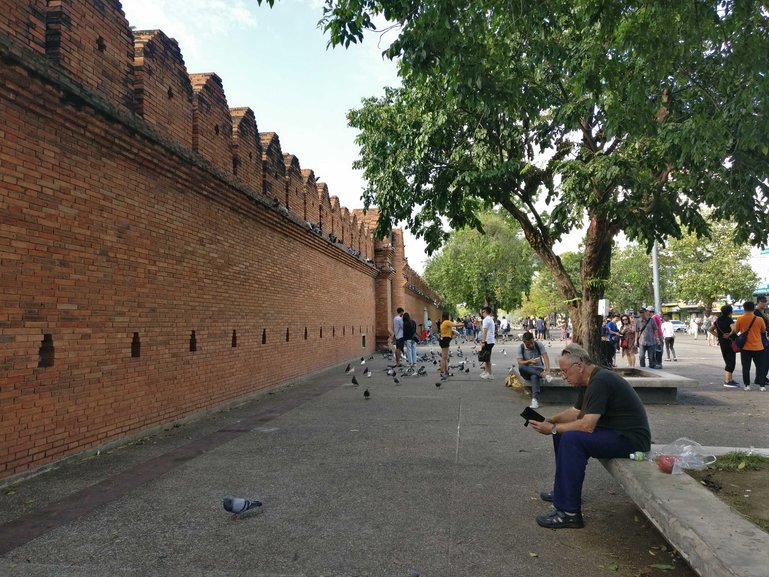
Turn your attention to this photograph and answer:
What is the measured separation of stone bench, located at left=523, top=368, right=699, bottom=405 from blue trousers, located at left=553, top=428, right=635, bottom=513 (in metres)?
5.61

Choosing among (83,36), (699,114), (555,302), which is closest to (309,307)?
(83,36)

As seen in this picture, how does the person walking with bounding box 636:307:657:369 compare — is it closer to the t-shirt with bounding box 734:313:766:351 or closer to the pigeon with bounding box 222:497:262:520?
the t-shirt with bounding box 734:313:766:351

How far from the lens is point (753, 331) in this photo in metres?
10.9

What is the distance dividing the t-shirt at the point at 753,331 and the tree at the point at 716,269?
105 feet

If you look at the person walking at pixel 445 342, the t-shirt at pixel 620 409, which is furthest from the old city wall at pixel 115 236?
the t-shirt at pixel 620 409

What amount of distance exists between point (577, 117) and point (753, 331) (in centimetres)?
554

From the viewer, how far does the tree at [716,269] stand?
4125 centimetres

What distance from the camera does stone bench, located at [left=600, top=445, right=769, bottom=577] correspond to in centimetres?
260

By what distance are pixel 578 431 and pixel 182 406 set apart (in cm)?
572

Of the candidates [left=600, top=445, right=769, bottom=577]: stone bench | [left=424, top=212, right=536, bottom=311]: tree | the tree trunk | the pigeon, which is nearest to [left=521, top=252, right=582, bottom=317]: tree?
[left=424, top=212, right=536, bottom=311]: tree

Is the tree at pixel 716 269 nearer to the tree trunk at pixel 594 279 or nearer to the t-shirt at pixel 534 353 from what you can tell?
the tree trunk at pixel 594 279

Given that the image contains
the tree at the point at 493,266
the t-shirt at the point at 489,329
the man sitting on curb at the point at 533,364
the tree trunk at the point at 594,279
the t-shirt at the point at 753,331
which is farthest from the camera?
the tree at the point at 493,266

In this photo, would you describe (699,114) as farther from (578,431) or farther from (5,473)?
(5,473)

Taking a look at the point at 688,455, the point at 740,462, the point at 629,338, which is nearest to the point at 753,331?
the point at 629,338
